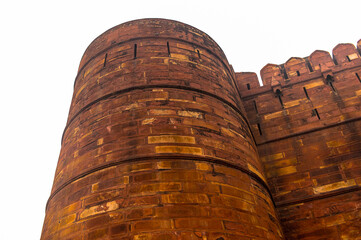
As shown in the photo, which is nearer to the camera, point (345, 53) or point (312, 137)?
point (312, 137)

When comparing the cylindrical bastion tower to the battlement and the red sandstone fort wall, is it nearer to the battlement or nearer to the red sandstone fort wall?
the red sandstone fort wall

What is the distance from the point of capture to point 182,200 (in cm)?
316

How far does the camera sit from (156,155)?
11.5ft

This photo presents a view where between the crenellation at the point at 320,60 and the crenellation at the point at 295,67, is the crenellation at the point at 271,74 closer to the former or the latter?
the crenellation at the point at 295,67

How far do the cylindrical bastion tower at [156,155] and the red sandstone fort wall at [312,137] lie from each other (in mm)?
914

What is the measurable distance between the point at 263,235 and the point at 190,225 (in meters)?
1.12

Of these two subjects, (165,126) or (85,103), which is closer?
(165,126)

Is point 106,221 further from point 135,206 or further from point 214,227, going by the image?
point 214,227

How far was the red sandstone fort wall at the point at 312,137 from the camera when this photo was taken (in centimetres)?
465

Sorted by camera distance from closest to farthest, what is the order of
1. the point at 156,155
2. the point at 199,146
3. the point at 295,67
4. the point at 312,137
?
the point at 156,155 < the point at 199,146 < the point at 312,137 < the point at 295,67

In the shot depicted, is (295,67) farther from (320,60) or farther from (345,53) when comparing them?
(345,53)

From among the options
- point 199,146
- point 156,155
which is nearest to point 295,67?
point 199,146

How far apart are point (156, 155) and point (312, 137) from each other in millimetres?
3632

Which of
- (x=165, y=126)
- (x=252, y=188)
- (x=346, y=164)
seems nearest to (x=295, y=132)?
(x=346, y=164)
